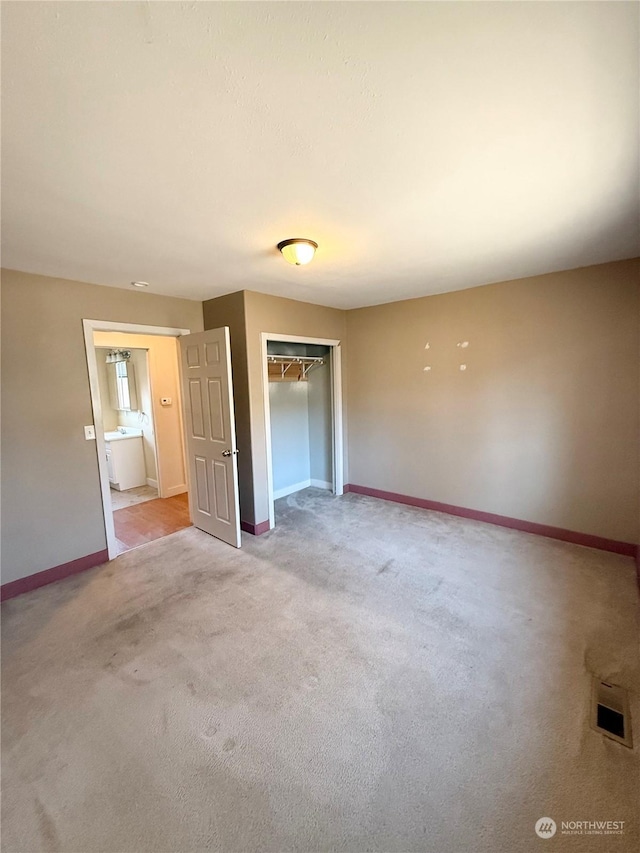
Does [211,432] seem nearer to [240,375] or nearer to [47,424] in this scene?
[240,375]

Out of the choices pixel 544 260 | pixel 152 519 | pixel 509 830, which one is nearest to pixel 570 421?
pixel 544 260

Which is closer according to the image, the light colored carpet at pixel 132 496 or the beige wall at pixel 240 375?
the beige wall at pixel 240 375

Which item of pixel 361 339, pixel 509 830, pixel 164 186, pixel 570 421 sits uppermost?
pixel 164 186

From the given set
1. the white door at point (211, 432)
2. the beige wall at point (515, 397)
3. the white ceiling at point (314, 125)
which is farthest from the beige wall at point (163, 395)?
the beige wall at point (515, 397)

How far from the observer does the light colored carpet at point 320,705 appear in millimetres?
1298

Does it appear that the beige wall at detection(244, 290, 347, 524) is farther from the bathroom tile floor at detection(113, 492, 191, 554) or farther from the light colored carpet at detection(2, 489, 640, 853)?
the bathroom tile floor at detection(113, 492, 191, 554)

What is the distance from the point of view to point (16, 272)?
2.61 meters

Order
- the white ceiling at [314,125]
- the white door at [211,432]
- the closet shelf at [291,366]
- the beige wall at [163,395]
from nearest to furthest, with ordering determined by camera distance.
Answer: the white ceiling at [314,125], the white door at [211,432], the closet shelf at [291,366], the beige wall at [163,395]

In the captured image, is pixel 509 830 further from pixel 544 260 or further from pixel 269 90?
pixel 544 260

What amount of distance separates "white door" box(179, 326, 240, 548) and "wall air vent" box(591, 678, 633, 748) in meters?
2.70

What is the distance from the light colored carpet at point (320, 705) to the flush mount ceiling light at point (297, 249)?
2.36m

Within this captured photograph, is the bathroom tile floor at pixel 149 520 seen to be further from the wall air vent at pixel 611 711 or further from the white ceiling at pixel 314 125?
the wall air vent at pixel 611 711

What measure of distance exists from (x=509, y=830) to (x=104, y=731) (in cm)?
174

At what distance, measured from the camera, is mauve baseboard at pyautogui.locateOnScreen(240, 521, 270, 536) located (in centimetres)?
366
